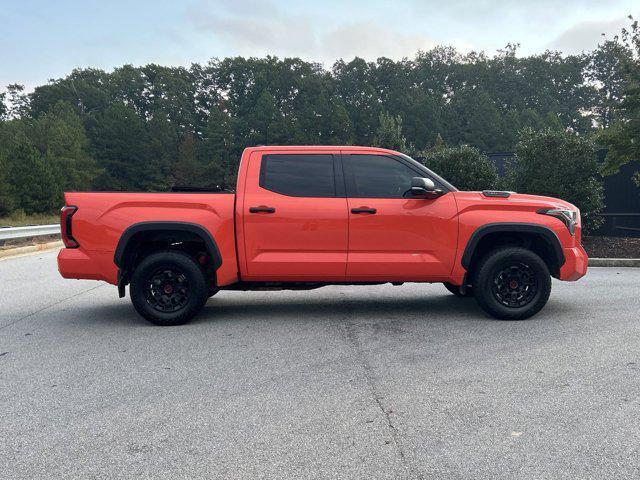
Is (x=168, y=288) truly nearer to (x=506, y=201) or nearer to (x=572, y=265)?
(x=506, y=201)

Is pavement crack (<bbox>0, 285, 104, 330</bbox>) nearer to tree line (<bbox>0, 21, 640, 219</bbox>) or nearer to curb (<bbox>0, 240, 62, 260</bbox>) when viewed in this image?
curb (<bbox>0, 240, 62, 260</bbox>)

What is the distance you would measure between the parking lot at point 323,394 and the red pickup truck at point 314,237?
1.60 feet

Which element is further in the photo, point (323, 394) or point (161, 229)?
point (161, 229)

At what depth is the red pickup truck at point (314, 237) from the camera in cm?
586

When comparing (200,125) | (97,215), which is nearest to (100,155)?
(200,125)

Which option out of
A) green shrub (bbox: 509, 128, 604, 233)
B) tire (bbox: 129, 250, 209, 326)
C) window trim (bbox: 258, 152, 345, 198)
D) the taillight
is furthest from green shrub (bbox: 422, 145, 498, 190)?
the taillight

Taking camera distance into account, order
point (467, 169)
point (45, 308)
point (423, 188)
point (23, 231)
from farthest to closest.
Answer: point (23, 231) → point (467, 169) → point (45, 308) → point (423, 188)

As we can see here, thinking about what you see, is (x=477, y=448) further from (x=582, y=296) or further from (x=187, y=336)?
(x=582, y=296)

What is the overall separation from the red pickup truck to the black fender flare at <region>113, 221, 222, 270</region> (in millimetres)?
11

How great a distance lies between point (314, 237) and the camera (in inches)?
234

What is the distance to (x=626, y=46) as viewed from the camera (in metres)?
Answer: 13.4

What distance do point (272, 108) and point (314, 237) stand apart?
274ft

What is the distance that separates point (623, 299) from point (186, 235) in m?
6.11

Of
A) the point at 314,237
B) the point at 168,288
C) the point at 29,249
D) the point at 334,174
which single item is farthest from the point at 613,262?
the point at 29,249
